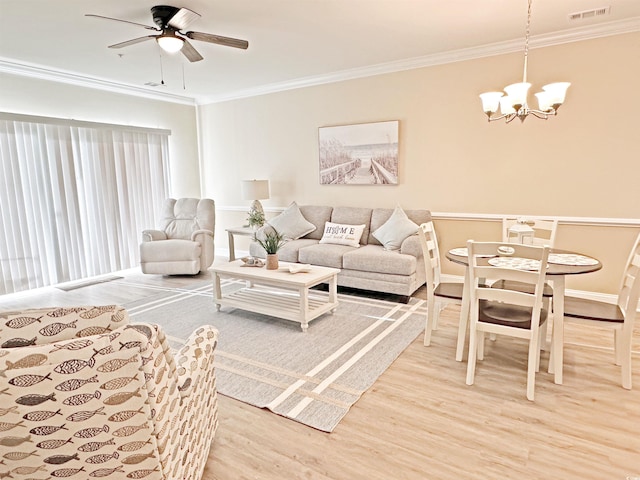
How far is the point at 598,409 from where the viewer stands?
2.25 metres

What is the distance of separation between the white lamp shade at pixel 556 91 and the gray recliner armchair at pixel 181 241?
14.1ft

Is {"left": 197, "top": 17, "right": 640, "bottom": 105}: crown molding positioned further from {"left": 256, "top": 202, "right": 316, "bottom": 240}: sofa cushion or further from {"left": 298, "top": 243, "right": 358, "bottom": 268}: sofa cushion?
{"left": 298, "top": 243, "right": 358, "bottom": 268}: sofa cushion

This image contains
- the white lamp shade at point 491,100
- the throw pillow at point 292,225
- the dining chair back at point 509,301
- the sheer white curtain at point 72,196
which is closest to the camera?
the dining chair back at point 509,301

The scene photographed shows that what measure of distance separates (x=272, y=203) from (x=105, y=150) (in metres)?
2.44

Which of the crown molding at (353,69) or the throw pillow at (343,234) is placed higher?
the crown molding at (353,69)

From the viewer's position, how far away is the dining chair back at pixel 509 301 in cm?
234

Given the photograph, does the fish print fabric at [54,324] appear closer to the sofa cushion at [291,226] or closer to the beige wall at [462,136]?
the sofa cushion at [291,226]

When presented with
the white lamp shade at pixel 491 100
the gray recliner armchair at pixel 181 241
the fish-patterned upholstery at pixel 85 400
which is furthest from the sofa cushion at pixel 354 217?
the fish-patterned upholstery at pixel 85 400

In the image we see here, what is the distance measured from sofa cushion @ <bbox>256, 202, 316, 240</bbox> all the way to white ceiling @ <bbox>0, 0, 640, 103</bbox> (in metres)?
1.87

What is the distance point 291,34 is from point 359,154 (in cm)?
185

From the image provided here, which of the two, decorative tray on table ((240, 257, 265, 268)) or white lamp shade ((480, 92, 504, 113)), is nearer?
white lamp shade ((480, 92, 504, 113))

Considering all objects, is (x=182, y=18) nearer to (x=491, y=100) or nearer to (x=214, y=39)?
(x=214, y=39)

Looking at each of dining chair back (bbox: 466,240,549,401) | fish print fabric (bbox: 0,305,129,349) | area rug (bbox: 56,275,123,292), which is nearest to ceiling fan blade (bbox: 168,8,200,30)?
fish print fabric (bbox: 0,305,129,349)

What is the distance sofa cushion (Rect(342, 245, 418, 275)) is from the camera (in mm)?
4056
